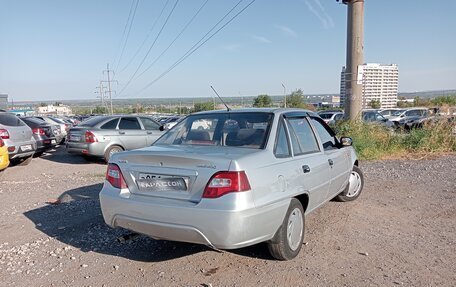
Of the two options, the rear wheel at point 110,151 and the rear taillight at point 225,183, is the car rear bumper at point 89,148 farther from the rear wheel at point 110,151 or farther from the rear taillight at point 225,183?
the rear taillight at point 225,183

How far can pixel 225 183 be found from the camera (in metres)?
2.95

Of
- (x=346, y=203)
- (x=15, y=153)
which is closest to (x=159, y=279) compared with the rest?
(x=346, y=203)

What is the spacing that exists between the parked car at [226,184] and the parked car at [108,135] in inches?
252

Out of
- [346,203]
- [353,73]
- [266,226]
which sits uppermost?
[353,73]

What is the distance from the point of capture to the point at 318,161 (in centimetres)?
416

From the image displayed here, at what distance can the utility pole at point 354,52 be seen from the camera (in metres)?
11.6

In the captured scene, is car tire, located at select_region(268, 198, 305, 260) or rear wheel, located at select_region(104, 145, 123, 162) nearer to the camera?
car tire, located at select_region(268, 198, 305, 260)

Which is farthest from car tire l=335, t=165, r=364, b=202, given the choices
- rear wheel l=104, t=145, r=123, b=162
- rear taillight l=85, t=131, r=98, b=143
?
rear taillight l=85, t=131, r=98, b=143

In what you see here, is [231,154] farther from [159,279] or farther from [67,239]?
[67,239]

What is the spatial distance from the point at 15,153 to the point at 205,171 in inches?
321

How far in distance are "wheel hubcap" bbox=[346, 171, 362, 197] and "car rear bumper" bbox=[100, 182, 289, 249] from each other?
2.76 metres

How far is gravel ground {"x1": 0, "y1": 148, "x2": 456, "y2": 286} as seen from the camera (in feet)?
10.7

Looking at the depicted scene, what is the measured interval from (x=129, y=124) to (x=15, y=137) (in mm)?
3261

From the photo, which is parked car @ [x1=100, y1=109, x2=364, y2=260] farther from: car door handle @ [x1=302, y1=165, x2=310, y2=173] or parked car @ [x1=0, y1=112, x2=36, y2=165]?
parked car @ [x1=0, y1=112, x2=36, y2=165]
